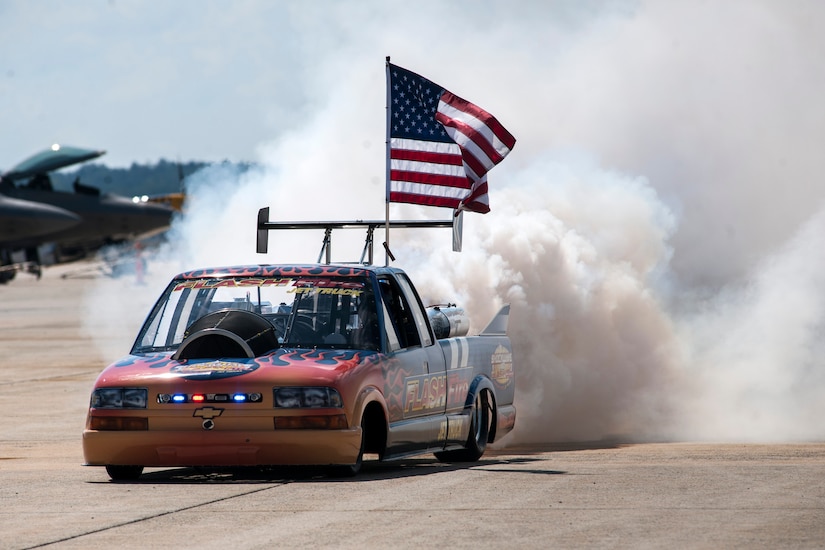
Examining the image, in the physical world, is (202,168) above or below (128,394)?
above

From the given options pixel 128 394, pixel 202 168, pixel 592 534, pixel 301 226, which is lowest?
pixel 592 534

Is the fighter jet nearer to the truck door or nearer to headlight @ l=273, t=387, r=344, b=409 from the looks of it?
the truck door

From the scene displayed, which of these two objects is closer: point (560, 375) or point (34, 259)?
point (560, 375)

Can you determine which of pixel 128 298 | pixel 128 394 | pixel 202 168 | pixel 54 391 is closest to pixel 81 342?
pixel 128 298

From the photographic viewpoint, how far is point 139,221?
171 feet

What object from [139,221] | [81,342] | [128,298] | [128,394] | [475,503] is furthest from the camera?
[139,221]

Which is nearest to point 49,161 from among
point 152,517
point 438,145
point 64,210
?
point 64,210

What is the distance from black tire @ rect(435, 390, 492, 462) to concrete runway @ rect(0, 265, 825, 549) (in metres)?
0.21

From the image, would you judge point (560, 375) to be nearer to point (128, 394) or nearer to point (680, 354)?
point (680, 354)

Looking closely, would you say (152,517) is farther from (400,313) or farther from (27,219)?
(27,219)

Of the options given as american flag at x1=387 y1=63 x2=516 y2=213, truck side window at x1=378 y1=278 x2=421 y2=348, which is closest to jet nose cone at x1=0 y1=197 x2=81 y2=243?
american flag at x1=387 y1=63 x2=516 y2=213

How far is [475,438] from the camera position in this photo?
1138 centimetres

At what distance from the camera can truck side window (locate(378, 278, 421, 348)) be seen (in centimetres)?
1048

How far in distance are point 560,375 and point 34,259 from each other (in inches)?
1560
